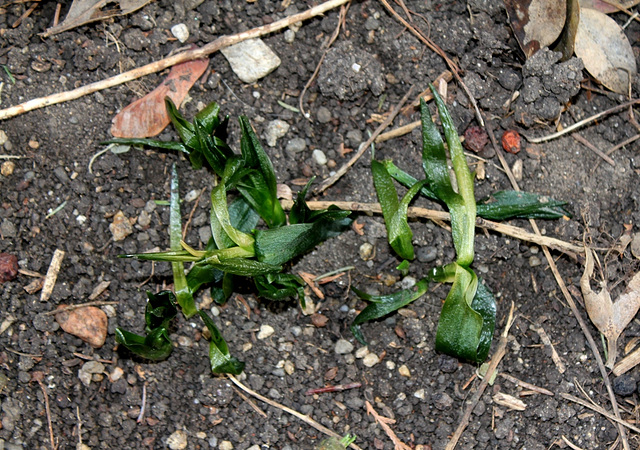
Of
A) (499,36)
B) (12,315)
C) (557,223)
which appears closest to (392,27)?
(499,36)

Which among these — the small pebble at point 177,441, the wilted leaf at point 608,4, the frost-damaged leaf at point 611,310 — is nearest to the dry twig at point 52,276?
the small pebble at point 177,441

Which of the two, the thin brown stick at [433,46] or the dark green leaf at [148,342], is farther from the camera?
the thin brown stick at [433,46]

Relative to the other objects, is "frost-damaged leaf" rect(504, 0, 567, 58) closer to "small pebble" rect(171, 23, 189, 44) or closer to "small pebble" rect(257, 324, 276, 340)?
"small pebble" rect(171, 23, 189, 44)

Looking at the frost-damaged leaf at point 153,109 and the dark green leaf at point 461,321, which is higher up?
the frost-damaged leaf at point 153,109

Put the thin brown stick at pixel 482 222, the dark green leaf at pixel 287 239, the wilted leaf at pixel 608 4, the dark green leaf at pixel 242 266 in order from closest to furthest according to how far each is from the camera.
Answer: the dark green leaf at pixel 242 266, the dark green leaf at pixel 287 239, the thin brown stick at pixel 482 222, the wilted leaf at pixel 608 4

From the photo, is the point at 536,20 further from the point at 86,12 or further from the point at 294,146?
the point at 86,12

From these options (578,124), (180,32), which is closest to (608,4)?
(578,124)

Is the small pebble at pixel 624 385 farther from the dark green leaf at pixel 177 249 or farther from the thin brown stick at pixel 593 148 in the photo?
the dark green leaf at pixel 177 249
